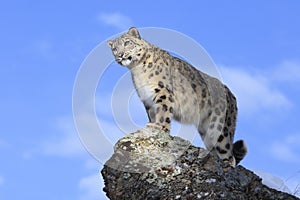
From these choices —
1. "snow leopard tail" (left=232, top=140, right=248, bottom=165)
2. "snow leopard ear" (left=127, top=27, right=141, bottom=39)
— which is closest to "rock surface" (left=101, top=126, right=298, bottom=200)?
"snow leopard ear" (left=127, top=27, right=141, bottom=39)

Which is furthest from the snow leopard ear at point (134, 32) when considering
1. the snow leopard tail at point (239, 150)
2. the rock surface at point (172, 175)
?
the rock surface at point (172, 175)

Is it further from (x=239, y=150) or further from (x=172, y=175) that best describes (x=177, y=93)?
(x=172, y=175)

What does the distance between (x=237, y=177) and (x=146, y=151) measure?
1.08 meters

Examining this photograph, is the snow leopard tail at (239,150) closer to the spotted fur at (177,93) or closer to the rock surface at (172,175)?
the spotted fur at (177,93)

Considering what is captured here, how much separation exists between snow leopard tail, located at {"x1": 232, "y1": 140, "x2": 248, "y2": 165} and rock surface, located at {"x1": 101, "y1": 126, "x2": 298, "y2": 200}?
426cm

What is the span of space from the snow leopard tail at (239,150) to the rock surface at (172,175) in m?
4.26

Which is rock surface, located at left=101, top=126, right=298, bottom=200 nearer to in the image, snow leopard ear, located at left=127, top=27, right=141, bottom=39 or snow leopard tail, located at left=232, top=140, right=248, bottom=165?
snow leopard ear, located at left=127, top=27, right=141, bottom=39

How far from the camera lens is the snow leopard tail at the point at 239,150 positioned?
11.5m

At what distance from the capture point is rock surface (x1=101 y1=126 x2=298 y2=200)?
6699 millimetres

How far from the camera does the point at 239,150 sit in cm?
1152

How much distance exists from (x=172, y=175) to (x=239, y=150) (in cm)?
483

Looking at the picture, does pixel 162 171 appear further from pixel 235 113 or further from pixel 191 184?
pixel 235 113

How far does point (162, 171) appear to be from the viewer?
696 cm

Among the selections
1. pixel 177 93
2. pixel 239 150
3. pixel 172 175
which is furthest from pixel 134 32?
pixel 172 175
